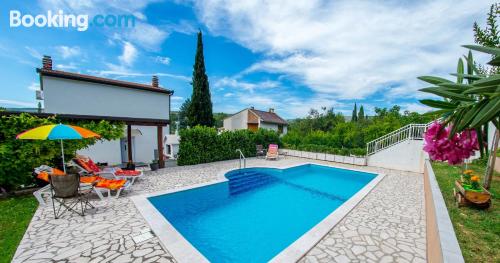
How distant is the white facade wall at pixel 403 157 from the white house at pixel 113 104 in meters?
14.7

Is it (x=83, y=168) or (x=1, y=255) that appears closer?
(x=1, y=255)

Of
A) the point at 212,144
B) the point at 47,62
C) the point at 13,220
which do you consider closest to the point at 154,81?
the point at 47,62

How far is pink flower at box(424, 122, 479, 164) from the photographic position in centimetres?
129

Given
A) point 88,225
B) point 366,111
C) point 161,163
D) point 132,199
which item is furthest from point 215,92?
point 366,111

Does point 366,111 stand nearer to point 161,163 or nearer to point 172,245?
point 161,163

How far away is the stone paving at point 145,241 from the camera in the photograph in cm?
388

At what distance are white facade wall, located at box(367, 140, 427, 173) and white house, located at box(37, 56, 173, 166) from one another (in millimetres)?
14690

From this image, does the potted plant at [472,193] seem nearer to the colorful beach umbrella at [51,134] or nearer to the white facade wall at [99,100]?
the colorful beach umbrella at [51,134]

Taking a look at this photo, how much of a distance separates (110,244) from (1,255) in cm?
185

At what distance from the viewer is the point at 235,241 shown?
5.24 meters

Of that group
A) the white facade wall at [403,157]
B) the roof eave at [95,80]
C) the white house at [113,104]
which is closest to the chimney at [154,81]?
the white house at [113,104]

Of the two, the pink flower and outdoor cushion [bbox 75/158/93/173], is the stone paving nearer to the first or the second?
outdoor cushion [bbox 75/158/93/173]

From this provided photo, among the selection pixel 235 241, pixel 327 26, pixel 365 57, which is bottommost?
pixel 235 241

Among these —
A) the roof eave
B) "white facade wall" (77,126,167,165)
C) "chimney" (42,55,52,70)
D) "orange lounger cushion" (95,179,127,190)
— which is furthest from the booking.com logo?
"white facade wall" (77,126,167,165)
